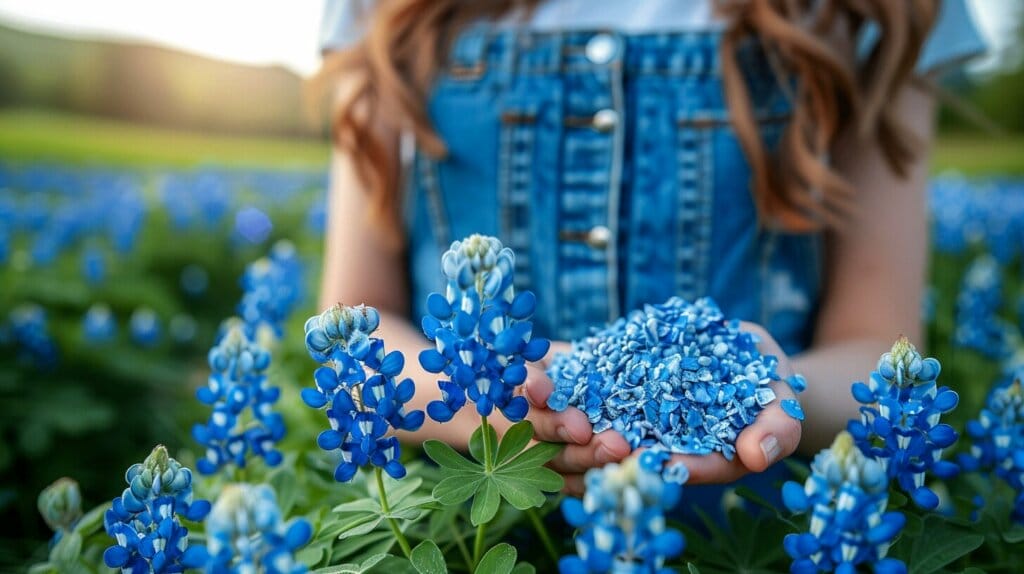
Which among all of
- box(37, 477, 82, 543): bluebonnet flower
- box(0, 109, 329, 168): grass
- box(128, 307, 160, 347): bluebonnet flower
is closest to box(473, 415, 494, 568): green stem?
box(37, 477, 82, 543): bluebonnet flower

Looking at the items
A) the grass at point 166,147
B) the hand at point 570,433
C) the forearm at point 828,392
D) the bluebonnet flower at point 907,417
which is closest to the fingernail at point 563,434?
the hand at point 570,433

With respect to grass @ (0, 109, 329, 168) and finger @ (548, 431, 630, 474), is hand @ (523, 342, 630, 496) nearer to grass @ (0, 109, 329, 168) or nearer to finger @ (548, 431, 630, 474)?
Answer: finger @ (548, 431, 630, 474)

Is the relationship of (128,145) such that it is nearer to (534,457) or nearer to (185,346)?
(185,346)

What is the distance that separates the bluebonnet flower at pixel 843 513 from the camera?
60cm

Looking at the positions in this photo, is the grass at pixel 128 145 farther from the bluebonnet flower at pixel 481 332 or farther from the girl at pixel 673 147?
the bluebonnet flower at pixel 481 332

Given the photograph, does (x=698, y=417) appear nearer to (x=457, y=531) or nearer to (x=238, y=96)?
(x=457, y=531)

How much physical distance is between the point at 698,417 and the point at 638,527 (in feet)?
0.78

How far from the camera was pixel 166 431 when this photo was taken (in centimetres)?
230

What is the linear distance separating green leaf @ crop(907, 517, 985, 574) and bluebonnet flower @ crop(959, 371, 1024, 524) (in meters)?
0.15

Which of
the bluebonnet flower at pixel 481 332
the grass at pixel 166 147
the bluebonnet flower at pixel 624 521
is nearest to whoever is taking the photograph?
the bluebonnet flower at pixel 624 521

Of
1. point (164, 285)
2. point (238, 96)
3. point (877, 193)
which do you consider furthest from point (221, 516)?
point (238, 96)

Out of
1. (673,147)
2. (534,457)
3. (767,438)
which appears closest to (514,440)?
(534,457)

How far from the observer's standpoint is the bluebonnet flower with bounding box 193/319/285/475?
3.43 feet

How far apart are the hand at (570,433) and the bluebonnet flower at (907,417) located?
0.76 feet
